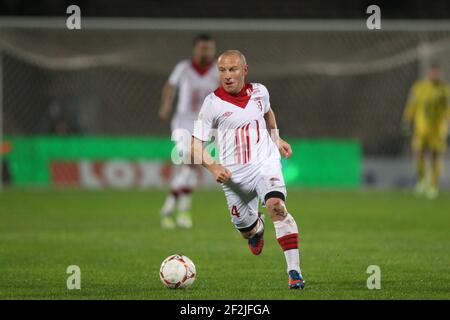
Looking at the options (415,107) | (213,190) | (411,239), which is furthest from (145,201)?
(411,239)

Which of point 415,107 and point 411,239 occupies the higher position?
point 415,107

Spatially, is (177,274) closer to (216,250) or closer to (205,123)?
(205,123)

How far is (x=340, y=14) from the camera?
32312mm

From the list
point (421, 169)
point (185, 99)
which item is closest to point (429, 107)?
point (421, 169)

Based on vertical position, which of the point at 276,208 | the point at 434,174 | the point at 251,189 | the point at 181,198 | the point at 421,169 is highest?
the point at 421,169

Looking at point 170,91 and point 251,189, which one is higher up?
point 170,91

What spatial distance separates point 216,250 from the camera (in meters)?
11.3

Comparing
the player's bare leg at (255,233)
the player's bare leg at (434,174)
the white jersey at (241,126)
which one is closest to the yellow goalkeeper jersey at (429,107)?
the player's bare leg at (434,174)

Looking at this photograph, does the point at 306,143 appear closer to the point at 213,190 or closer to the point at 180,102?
the point at 213,190

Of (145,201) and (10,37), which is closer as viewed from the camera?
(145,201)

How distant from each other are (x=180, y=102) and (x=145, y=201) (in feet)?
16.6

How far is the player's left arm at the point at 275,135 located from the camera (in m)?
8.52

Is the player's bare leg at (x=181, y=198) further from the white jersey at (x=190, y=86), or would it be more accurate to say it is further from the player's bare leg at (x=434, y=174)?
the player's bare leg at (x=434, y=174)

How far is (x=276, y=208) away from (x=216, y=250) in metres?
3.30
